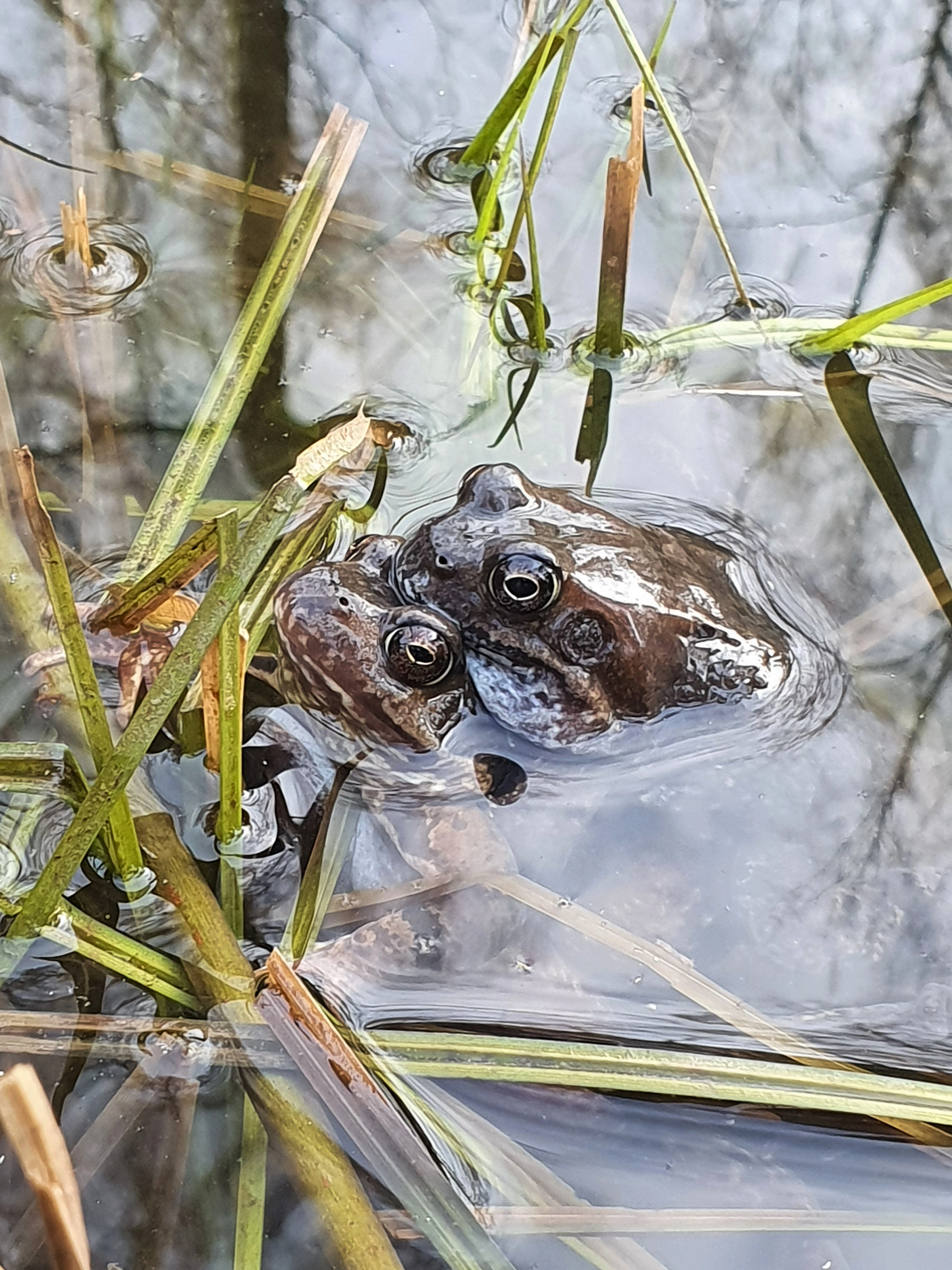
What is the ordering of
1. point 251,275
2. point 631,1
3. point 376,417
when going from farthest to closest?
point 631,1 < point 251,275 < point 376,417

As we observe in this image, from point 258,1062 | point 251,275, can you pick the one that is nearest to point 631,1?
point 251,275

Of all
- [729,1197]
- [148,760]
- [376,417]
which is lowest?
[729,1197]

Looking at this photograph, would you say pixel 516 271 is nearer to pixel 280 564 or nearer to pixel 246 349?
pixel 246 349

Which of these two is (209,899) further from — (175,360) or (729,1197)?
(175,360)

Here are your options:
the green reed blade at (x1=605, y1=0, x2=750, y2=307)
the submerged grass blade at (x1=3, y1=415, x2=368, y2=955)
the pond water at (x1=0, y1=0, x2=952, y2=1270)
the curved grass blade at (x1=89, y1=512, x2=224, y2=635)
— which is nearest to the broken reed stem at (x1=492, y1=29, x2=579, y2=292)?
the green reed blade at (x1=605, y1=0, x2=750, y2=307)

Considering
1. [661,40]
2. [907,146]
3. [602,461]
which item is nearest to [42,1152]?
[602,461]

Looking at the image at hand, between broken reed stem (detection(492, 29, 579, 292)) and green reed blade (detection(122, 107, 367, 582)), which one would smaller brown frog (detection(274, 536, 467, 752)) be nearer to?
green reed blade (detection(122, 107, 367, 582))

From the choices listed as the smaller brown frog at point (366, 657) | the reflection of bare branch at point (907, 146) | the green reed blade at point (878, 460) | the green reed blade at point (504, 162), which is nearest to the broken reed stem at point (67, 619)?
the smaller brown frog at point (366, 657)
